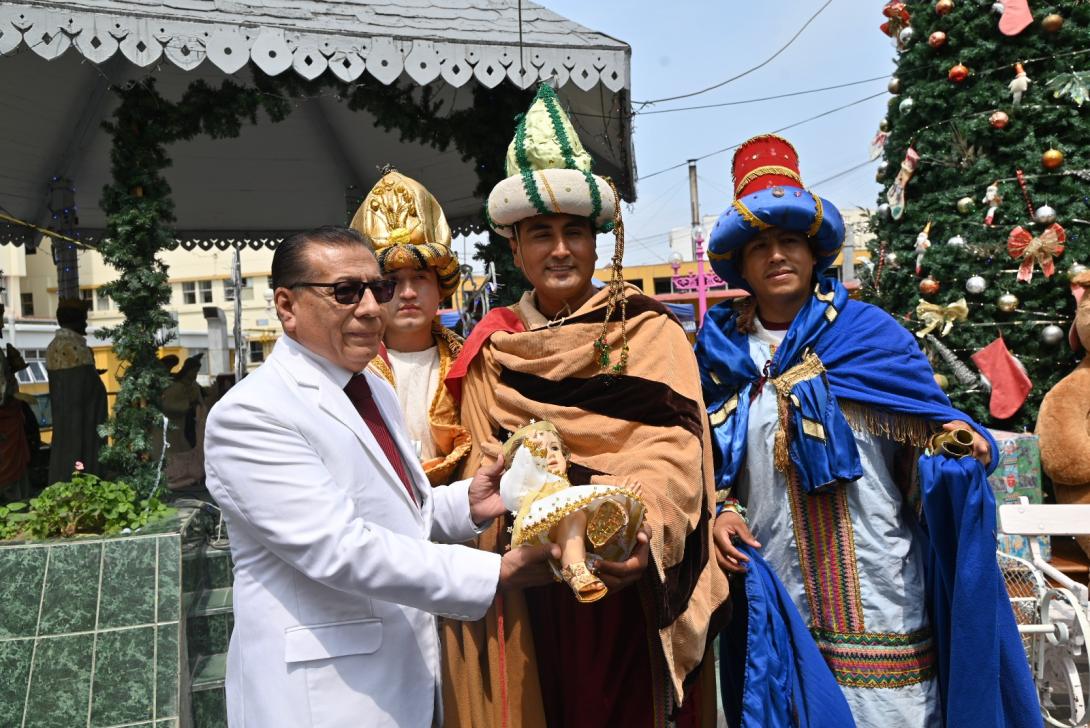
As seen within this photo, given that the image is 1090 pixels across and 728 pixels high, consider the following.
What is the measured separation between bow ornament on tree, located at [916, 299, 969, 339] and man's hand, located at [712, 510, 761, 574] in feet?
14.6

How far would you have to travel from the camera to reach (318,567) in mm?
1624

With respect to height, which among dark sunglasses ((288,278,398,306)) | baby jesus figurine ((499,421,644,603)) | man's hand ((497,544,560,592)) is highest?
dark sunglasses ((288,278,398,306))

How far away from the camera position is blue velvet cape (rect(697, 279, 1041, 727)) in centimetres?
240

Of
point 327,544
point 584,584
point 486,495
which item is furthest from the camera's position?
point 486,495

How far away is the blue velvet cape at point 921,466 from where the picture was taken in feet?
7.87

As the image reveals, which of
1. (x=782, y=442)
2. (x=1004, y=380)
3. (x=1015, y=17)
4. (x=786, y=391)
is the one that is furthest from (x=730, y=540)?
(x=1015, y=17)

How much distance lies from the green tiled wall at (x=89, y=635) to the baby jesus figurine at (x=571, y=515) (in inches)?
85.3

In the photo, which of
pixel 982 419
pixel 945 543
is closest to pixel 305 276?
pixel 945 543

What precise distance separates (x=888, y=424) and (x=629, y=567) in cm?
114

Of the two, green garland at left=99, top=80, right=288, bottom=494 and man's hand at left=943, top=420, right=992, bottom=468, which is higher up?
green garland at left=99, top=80, right=288, bottom=494

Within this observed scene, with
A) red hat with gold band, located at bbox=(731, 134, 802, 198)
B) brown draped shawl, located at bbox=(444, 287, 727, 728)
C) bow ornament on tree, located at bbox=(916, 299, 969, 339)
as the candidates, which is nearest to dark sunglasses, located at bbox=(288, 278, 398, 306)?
brown draped shawl, located at bbox=(444, 287, 727, 728)

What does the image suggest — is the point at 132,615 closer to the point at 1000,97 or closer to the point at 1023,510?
the point at 1023,510

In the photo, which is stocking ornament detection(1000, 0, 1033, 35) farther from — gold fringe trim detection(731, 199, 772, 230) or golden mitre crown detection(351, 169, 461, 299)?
golden mitre crown detection(351, 169, 461, 299)

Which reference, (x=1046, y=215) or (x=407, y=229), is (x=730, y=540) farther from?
(x=1046, y=215)
